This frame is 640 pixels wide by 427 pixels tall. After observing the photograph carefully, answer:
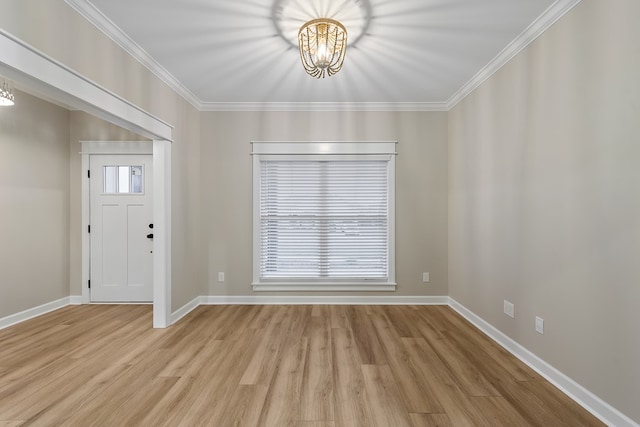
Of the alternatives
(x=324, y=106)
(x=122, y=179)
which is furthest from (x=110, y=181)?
(x=324, y=106)

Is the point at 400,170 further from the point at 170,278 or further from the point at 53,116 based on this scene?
the point at 53,116

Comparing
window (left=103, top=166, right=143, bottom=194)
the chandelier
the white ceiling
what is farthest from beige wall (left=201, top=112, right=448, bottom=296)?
the chandelier

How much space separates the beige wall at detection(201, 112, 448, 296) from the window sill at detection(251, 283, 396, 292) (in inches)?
6.6

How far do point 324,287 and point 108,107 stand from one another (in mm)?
3157

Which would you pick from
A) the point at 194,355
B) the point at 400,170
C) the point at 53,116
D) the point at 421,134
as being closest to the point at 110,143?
the point at 53,116

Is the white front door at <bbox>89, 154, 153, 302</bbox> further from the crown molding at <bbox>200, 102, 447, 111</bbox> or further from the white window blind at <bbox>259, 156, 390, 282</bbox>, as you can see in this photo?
the white window blind at <bbox>259, 156, 390, 282</bbox>

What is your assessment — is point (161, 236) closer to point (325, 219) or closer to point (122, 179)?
point (122, 179)

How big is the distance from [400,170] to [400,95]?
98cm

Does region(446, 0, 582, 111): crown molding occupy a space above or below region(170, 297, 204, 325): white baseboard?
above

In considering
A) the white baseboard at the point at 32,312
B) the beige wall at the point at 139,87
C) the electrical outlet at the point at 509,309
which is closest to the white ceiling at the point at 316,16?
the beige wall at the point at 139,87

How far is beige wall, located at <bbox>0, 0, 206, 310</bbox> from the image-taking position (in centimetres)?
183

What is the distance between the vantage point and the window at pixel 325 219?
423cm

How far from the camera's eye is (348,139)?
13.7 feet

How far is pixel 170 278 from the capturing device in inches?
133
